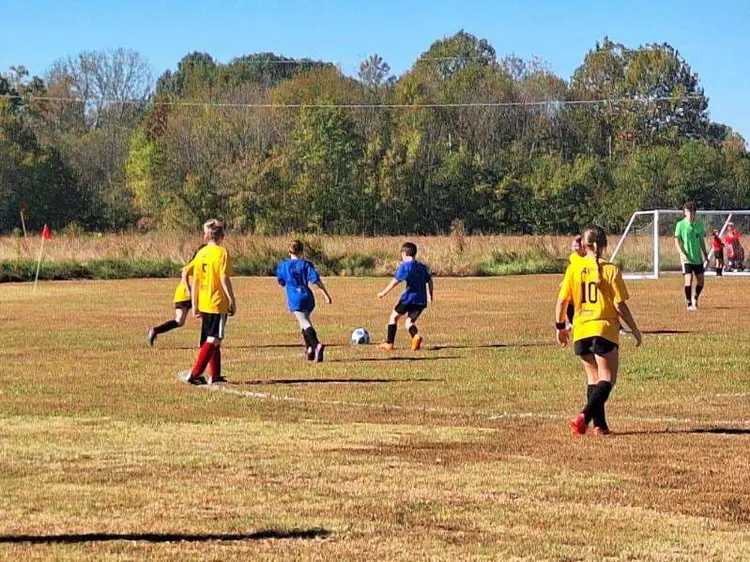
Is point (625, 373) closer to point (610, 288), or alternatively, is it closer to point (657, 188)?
point (610, 288)

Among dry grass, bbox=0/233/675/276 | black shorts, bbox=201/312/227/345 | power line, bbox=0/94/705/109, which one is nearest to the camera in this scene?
black shorts, bbox=201/312/227/345

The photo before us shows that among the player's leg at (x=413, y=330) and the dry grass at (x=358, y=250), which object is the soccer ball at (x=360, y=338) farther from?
the dry grass at (x=358, y=250)

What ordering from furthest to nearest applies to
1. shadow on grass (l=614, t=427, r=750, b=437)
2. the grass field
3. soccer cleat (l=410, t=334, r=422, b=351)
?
soccer cleat (l=410, t=334, r=422, b=351)
shadow on grass (l=614, t=427, r=750, b=437)
the grass field

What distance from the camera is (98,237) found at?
197 ft

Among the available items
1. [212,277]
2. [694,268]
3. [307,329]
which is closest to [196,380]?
[212,277]

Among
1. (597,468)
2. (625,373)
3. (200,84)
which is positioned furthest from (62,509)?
(200,84)

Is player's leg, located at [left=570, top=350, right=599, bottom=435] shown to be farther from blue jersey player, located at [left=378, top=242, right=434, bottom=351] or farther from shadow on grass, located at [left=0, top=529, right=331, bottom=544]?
blue jersey player, located at [left=378, top=242, right=434, bottom=351]

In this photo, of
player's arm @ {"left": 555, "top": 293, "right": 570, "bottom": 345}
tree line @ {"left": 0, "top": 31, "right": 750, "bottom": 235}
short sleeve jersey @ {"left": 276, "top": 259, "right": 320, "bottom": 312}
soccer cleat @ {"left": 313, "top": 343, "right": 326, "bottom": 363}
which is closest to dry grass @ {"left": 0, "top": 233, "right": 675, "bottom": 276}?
tree line @ {"left": 0, "top": 31, "right": 750, "bottom": 235}

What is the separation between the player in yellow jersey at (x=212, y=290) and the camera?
15914 millimetres

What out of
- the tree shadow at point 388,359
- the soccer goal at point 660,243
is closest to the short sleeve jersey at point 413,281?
the tree shadow at point 388,359

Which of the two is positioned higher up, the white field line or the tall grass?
the tall grass

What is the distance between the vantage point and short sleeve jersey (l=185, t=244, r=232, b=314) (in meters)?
15.9

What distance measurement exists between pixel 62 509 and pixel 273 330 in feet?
56.4

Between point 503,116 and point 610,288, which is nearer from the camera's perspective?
point 610,288
